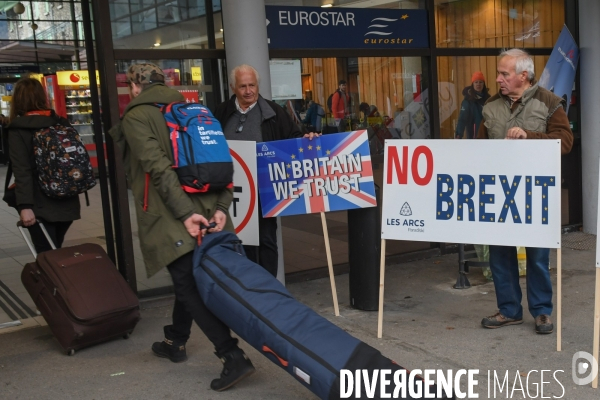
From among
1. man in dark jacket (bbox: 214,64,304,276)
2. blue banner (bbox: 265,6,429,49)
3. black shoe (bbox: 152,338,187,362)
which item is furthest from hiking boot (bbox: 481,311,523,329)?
A: blue banner (bbox: 265,6,429,49)

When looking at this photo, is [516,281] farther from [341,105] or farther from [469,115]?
[469,115]

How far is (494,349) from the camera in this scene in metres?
4.43

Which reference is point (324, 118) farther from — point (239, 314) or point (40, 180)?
point (239, 314)

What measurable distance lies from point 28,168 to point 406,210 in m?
2.68

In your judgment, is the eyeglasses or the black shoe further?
the eyeglasses

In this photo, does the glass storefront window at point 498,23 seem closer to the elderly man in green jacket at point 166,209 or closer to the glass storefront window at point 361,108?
the glass storefront window at point 361,108

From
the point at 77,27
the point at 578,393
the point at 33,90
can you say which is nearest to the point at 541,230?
the point at 578,393

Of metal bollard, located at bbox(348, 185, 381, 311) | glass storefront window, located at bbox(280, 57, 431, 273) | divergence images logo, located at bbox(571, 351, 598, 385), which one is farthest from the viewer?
glass storefront window, located at bbox(280, 57, 431, 273)

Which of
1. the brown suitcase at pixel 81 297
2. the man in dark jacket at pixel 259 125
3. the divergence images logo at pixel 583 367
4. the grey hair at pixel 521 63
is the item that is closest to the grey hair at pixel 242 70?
the man in dark jacket at pixel 259 125

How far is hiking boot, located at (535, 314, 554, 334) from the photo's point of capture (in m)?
4.61

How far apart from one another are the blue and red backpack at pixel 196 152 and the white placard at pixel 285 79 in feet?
7.45

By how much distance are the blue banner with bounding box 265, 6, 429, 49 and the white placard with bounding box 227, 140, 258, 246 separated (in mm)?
1322

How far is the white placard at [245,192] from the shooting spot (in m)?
5.08

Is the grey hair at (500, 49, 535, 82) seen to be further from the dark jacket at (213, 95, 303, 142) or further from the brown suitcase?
the brown suitcase
